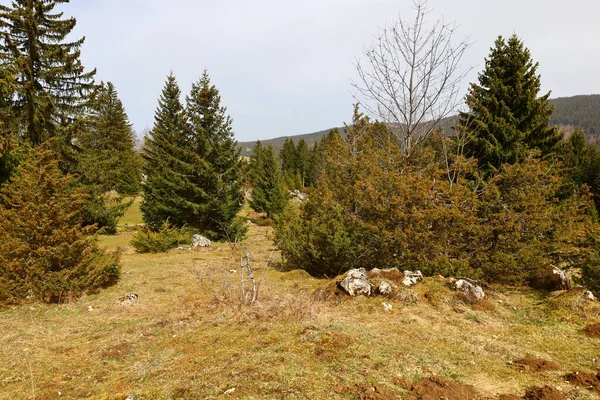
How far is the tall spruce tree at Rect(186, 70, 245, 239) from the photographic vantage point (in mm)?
19172

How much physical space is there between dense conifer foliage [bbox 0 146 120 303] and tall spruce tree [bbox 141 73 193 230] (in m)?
10.6

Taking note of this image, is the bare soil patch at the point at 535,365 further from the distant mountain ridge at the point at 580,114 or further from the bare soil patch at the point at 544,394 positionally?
the distant mountain ridge at the point at 580,114

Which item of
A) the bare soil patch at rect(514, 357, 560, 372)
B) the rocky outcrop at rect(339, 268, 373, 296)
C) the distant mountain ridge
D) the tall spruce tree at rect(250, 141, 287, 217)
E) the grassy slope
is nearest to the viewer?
the grassy slope

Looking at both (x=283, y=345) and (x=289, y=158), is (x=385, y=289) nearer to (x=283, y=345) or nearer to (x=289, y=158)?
(x=283, y=345)

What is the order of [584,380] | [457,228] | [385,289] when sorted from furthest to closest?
1. [457,228]
2. [385,289]
3. [584,380]

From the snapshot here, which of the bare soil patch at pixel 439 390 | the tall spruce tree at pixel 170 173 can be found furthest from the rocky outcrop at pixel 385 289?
the tall spruce tree at pixel 170 173

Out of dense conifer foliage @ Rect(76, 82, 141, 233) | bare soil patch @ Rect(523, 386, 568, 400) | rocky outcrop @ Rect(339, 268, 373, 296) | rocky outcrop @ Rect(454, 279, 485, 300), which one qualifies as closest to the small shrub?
dense conifer foliage @ Rect(76, 82, 141, 233)

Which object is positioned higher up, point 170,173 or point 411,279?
point 170,173

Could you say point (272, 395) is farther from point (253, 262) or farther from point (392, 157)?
point (253, 262)

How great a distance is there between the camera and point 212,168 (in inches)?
758

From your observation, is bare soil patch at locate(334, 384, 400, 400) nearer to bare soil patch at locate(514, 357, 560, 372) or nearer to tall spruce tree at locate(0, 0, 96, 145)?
bare soil patch at locate(514, 357, 560, 372)

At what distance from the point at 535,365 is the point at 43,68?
70.6ft

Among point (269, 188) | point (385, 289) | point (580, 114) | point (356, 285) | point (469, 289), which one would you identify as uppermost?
point (580, 114)

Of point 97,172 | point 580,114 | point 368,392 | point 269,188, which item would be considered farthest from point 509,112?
point 580,114
